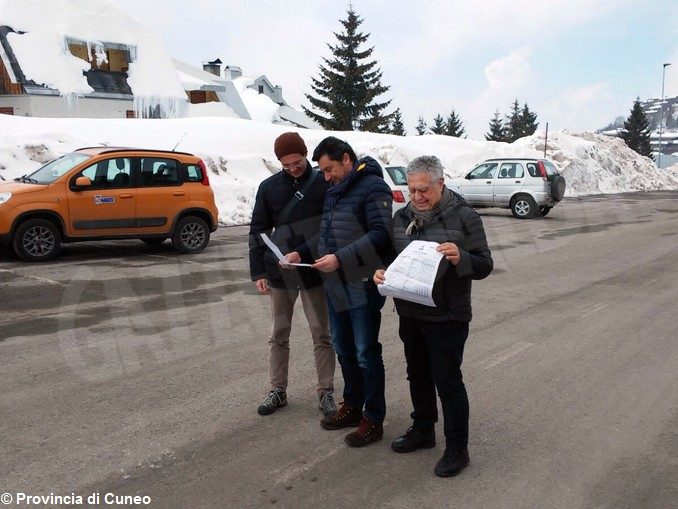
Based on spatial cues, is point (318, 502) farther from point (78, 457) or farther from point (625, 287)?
point (625, 287)

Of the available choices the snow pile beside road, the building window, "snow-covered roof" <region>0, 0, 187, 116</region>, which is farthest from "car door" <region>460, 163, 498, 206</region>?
the building window

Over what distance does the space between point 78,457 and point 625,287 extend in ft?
25.1

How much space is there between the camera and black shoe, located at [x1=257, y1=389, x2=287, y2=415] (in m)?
4.63

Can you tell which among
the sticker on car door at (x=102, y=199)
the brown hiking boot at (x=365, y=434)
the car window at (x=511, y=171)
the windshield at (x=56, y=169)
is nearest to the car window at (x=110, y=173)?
the sticker on car door at (x=102, y=199)

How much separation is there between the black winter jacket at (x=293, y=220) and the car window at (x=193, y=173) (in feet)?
26.3

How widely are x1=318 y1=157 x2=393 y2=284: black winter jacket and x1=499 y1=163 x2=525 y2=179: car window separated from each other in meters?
17.0

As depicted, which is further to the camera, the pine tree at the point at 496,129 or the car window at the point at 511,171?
the pine tree at the point at 496,129

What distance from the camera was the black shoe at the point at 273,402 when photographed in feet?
15.2

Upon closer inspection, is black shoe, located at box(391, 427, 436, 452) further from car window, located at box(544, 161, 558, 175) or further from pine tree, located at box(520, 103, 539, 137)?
pine tree, located at box(520, 103, 539, 137)

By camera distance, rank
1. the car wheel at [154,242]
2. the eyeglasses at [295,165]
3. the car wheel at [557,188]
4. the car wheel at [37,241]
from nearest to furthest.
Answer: the eyeglasses at [295,165], the car wheel at [37,241], the car wheel at [154,242], the car wheel at [557,188]

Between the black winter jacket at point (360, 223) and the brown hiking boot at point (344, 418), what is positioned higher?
the black winter jacket at point (360, 223)

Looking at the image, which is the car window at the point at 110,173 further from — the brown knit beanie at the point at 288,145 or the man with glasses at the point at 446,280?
the man with glasses at the point at 446,280

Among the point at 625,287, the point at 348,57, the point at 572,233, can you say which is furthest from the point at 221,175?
the point at 348,57

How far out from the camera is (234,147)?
2262 cm
